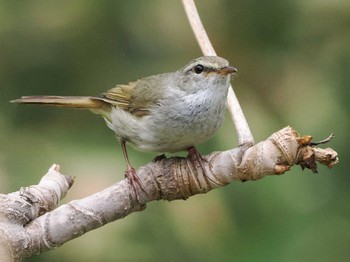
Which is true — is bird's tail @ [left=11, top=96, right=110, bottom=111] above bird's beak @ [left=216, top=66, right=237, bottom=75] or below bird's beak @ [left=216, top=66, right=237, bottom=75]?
above

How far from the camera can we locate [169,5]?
15.0ft

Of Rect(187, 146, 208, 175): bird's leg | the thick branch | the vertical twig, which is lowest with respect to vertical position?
the thick branch

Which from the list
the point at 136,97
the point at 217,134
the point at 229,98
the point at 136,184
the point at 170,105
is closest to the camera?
the point at 136,184

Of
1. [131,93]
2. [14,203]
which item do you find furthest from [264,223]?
[14,203]

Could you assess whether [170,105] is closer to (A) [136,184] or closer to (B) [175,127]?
(B) [175,127]

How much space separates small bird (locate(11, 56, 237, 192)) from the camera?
2.86 metres

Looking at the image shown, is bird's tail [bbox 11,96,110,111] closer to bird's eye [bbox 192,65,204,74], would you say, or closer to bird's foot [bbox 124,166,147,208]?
bird's eye [bbox 192,65,204,74]

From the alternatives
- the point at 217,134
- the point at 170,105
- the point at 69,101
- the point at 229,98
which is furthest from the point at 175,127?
the point at 217,134

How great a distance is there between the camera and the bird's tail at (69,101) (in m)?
2.99

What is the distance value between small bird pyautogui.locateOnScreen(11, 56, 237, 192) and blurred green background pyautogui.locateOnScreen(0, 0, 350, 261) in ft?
1.89

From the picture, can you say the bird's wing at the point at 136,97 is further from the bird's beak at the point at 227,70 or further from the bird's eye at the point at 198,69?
the bird's beak at the point at 227,70

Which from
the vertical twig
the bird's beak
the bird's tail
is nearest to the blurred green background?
the bird's tail

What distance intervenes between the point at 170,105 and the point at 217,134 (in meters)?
0.86

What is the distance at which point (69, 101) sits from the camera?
3090 mm
